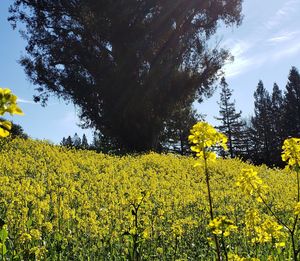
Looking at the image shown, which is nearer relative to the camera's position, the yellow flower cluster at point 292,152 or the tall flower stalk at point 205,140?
the tall flower stalk at point 205,140

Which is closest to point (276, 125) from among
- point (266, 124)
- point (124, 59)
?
point (266, 124)

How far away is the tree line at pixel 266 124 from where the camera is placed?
184 ft

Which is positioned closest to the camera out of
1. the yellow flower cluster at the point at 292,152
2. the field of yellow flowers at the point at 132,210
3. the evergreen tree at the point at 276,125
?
the yellow flower cluster at the point at 292,152

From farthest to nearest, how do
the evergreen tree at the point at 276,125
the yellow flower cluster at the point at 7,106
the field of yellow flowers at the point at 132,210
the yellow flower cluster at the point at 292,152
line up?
the evergreen tree at the point at 276,125 < the field of yellow flowers at the point at 132,210 < the yellow flower cluster at the point at 292,152 < the yellow flower cluster at the point at 7,106

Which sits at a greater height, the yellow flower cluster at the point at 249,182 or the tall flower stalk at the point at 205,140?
the tall flower stalk at the point at 205,140

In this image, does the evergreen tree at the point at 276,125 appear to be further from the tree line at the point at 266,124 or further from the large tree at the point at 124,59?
the large tree at the point at 124,59

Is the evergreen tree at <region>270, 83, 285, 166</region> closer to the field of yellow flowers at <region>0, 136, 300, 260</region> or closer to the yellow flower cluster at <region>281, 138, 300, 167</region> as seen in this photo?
the field of yellow flowers at <region>0, 136, 300, 260</region>

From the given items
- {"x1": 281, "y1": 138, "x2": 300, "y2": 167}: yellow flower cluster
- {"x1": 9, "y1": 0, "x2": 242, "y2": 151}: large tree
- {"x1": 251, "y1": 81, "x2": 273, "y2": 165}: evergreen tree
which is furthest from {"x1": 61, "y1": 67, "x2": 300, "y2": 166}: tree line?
{"x1": 281, "y1": 138, "x2": 300, "y2": 167}: yellow flower cluster

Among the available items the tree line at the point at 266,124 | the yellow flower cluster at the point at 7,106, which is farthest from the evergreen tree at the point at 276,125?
the yellow flower cluster at the point at 7,106

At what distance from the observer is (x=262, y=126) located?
6334cm

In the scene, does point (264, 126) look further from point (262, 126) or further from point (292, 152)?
point (292, 152)

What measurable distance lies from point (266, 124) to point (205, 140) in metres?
61.8

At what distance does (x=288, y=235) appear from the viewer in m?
7.77

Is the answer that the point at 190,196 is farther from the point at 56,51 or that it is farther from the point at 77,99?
the point at 56,51
